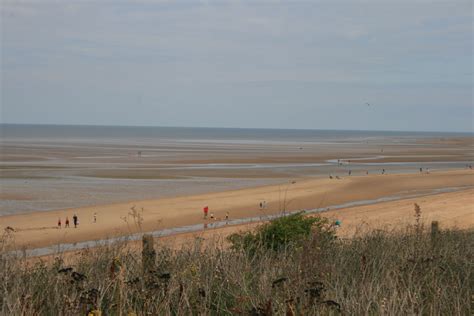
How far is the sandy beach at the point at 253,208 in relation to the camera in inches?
973

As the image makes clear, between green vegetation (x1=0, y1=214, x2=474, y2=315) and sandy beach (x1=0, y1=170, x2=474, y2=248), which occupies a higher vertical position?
green vegetation (x1=0, y1=214, x2=474, y2=315)

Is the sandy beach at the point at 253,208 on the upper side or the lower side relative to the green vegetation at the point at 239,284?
lower

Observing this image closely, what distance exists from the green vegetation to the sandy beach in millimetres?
11949

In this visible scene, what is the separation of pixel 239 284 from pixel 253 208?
2602cm

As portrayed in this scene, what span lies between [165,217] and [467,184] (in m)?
25.6

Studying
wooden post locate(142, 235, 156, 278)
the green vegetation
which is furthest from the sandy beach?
the green vegetation

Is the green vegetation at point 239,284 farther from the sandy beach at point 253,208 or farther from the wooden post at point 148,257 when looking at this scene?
the sandy beach at point 253,208

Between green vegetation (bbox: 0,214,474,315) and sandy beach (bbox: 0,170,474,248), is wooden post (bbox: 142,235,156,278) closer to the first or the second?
green vegetation (bbox: 0,214,474,315)

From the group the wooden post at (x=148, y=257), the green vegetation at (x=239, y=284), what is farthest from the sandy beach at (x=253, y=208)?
the green vegetation at (x=239, y=284)

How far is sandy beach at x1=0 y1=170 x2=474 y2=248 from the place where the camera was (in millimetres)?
24719

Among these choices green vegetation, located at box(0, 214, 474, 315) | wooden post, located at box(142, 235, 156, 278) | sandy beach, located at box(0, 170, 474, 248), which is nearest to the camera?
green vegetation, located at box(0, 214, 474, 315)

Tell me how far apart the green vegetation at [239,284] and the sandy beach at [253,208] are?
39.2 feet

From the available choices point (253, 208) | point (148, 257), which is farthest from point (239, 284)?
point (253, 208)

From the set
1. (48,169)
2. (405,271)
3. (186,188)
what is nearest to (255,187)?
(186,188)
